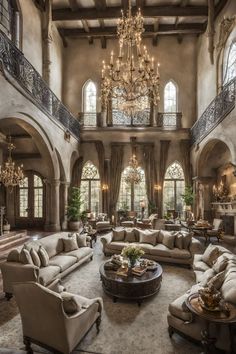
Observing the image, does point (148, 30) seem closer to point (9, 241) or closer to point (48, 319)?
point (9, 241)

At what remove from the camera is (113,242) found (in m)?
7.79

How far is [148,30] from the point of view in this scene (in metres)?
14.6

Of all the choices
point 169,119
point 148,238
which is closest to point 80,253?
point 148,238

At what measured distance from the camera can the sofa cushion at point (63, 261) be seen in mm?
5677

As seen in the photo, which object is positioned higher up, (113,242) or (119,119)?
(119,119)

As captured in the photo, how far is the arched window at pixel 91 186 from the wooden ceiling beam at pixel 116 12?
8.19 meters

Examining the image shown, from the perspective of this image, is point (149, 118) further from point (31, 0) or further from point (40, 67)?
point (31, 0)

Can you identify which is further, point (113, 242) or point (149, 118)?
point (149, 118)

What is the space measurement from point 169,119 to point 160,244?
976cm

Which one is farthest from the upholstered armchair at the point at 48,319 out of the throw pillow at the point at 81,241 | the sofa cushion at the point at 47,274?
the throw pillow at the point at 81,241

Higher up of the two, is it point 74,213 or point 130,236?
point 74,213

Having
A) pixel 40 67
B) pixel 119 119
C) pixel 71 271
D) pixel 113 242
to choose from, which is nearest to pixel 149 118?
pixel 119 119

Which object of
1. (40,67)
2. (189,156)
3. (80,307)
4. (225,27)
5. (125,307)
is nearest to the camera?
(80,307)

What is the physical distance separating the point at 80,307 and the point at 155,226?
23.4 feet
